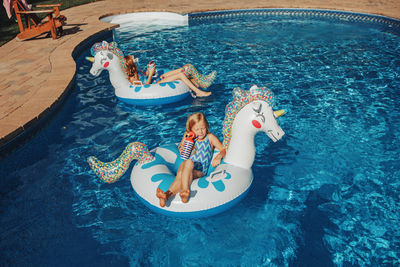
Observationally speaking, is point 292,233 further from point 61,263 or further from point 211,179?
point 61,263

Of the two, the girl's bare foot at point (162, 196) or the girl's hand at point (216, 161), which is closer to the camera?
the girl's bare foot at point (162, 196)

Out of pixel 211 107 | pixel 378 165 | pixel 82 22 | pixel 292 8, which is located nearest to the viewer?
pixel 378 165

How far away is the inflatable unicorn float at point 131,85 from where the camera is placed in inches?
267

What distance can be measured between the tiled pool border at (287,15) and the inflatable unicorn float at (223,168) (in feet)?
33.2

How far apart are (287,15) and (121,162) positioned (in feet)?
39.3

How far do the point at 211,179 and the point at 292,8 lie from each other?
475 inches

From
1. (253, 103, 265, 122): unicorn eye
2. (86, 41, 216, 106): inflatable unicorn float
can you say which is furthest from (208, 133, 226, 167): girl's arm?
(86, 41, 216, 106): inflatable unicorn float

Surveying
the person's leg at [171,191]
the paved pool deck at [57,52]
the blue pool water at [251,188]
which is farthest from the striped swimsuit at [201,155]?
the paved pool deck at [57,52]

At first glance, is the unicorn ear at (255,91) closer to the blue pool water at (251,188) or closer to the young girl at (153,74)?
the blue pool water at (251,188)

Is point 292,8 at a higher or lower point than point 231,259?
higher

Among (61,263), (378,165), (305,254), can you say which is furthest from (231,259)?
(378,165)

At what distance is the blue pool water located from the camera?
3.84 m

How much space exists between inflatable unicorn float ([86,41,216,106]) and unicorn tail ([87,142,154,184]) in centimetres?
258

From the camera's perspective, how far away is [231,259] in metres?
3.74
